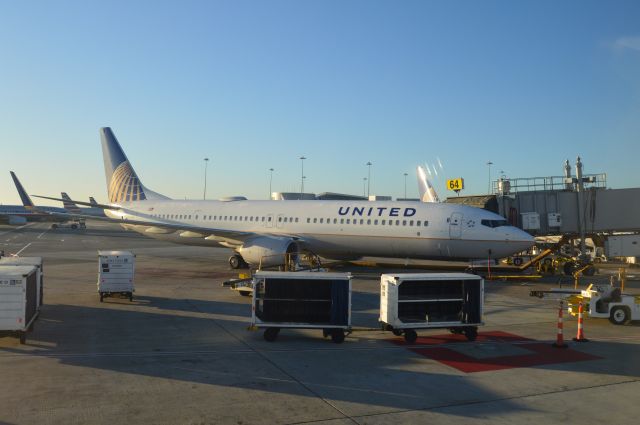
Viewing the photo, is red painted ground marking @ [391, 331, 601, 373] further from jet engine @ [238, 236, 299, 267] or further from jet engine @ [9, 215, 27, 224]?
jet engine @ [9, 215, 27, 224]

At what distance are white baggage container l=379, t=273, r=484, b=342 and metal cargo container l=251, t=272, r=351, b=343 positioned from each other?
3.69ft

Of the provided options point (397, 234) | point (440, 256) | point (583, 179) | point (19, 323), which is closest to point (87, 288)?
point (19, 323)

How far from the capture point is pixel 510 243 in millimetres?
25891

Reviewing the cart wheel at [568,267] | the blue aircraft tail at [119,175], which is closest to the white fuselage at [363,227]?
the cart wheel at [568,267]

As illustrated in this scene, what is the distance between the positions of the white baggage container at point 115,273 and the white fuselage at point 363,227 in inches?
450

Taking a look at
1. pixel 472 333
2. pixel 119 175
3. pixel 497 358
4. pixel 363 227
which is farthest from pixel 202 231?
pixel 497 358

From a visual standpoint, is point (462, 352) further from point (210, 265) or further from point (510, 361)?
point (210, 265)

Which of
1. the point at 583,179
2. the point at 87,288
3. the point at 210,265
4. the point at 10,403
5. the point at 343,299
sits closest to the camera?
the point at 10,403

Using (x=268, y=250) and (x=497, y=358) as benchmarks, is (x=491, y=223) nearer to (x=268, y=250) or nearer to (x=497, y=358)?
(x=268, y=250)

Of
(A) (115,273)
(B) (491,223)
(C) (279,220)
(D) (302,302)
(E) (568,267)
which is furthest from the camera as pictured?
(C) (279,220)

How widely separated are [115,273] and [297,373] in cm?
1101

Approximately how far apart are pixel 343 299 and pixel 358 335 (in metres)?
1.48

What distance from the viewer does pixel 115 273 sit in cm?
1925

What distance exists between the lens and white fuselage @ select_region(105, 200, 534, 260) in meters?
26.3
